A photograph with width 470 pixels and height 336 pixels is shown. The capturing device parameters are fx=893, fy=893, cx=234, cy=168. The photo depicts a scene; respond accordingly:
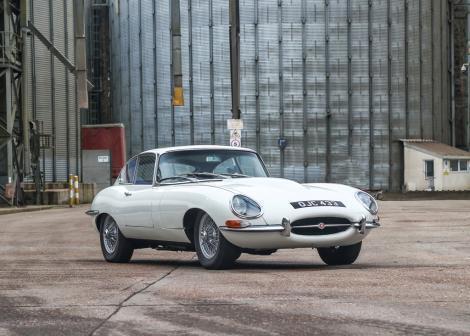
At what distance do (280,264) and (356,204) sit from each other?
1.39 m

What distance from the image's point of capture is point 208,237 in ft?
30.1

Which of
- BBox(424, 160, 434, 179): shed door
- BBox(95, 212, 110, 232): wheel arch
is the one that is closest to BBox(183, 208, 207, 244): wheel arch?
BBox(95, 212, 110, 232): wheel arch

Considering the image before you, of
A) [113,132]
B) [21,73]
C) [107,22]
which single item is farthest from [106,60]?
[21,73]

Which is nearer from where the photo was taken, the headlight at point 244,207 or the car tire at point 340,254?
the headlight at point 244,207

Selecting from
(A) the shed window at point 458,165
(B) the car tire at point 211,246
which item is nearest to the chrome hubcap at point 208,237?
(B) the car tire at point 211,246

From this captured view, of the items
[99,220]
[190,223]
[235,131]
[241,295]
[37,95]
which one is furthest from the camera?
[37,95]

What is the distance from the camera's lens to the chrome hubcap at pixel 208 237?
357 inches

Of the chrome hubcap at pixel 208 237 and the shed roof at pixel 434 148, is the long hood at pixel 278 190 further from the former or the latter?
the shed roof at pixel 434 148

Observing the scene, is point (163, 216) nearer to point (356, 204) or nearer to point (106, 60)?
point (356, 204)

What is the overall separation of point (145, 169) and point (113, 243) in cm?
104

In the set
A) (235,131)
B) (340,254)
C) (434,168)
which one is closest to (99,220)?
(340,254)

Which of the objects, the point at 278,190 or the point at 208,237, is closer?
the point at 278,190

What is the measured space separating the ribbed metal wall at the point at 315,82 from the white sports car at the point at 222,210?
132ft

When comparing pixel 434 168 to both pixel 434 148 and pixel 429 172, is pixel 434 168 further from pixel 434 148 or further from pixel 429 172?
pixel 434 148
